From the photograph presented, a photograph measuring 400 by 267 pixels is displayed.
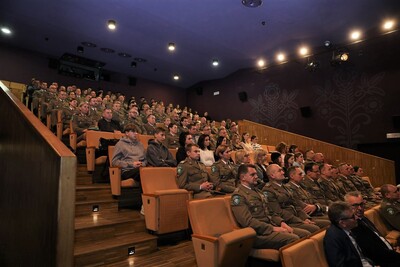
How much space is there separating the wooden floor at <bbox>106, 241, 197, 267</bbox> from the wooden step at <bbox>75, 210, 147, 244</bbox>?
20 centimetres

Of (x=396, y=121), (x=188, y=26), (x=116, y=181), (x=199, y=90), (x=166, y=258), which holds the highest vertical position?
(x=188, y=26)

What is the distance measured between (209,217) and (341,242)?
0.62 m

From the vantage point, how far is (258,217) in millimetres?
1555

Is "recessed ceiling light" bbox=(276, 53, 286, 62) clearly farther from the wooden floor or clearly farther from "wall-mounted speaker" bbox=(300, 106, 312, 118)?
the wooden floor

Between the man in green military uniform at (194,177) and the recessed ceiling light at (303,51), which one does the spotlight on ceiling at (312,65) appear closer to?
the recessed ceiling light at (303,51)

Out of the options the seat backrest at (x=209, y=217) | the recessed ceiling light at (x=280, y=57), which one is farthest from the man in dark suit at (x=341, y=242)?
the recessed ceiling light at (x=280, y=57)

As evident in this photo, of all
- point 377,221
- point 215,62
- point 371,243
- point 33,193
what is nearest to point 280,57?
point 215,62

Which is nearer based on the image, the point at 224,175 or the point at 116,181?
the point at 116,181

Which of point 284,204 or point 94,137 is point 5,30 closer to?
point 94,137

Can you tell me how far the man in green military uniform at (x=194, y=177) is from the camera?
192cm

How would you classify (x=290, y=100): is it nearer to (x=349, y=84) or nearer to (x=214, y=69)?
(x=349, y=84)

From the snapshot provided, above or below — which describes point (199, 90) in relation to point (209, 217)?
above

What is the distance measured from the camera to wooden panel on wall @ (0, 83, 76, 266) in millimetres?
805

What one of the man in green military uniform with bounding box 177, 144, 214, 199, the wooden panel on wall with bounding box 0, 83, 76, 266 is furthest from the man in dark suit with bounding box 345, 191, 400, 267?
the wooden panel on wall with bounding box 0, 83, 76, 266
